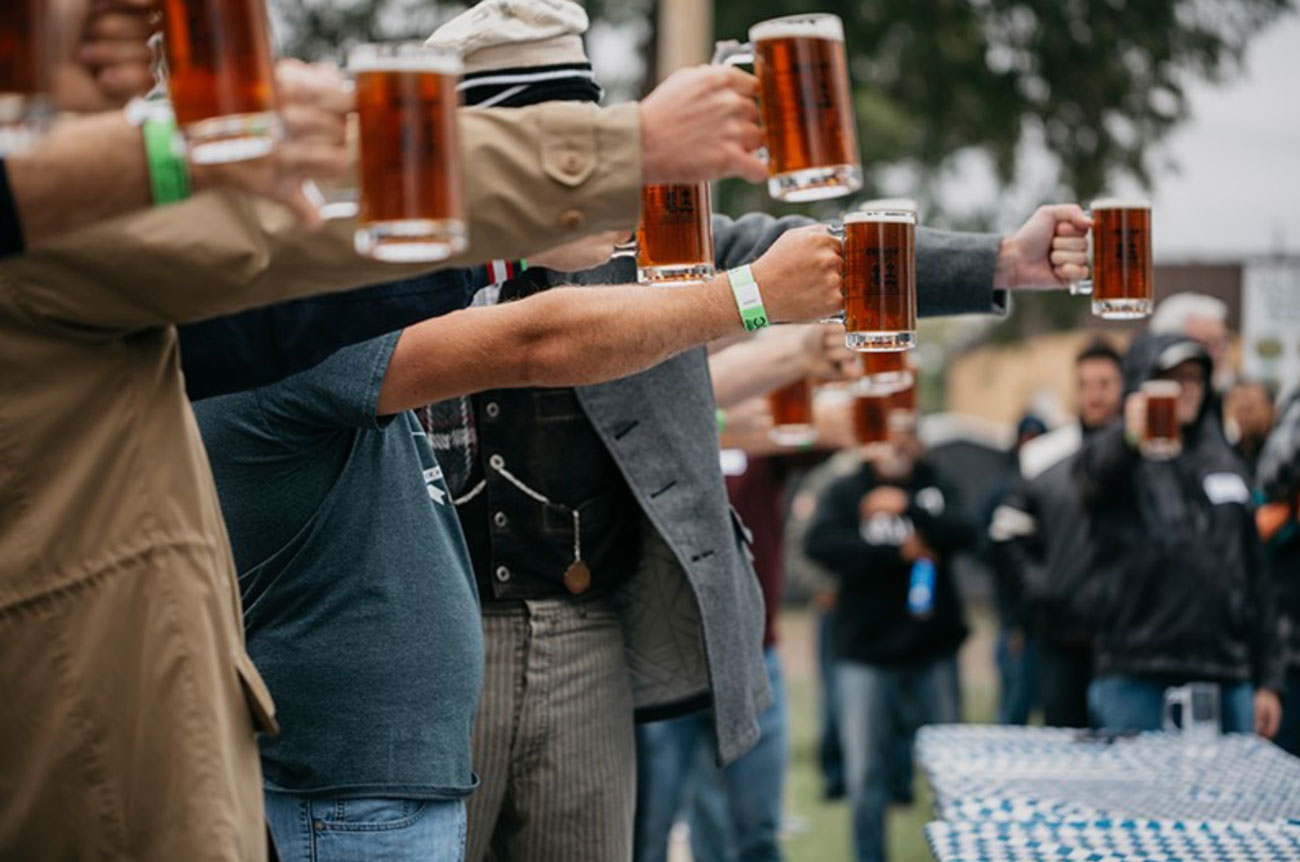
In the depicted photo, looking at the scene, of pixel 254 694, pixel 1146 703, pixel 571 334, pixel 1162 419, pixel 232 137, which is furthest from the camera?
pixel 1146 703

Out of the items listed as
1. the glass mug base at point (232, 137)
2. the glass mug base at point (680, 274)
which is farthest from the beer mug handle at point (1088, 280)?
the glass mug base at point (232, 137)

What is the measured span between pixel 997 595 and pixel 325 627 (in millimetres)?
10074

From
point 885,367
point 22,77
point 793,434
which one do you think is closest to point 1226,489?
point 793,434

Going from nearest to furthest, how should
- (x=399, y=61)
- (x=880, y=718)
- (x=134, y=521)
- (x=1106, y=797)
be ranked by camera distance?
(x=399, y=61)
(x=134, y=521)
(x=1106, y=797)
(x=880, y=718)

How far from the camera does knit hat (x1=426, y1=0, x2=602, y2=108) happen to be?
3148mm

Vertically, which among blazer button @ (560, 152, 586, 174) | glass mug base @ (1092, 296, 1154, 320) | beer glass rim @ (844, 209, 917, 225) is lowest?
glass mug base @ (1092, 296, 1154, 320)

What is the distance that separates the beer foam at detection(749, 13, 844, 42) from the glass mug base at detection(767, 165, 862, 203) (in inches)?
7.3

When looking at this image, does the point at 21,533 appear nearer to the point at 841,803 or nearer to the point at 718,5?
the point at 841,803

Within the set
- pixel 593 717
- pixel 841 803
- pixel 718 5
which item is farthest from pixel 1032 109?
pixel 593 717

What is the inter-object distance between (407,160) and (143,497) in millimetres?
511

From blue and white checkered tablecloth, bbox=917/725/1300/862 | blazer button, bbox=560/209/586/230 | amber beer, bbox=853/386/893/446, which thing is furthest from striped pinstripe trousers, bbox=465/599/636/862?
amber beer, bbox=853/386/893/446

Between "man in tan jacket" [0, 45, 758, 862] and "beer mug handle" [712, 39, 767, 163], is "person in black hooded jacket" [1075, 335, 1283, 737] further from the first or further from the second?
"man in tan jacket" [0, 45, 758, 862]

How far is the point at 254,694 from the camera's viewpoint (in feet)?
7.16

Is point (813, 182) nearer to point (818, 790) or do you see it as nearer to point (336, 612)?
point (336, 612)
